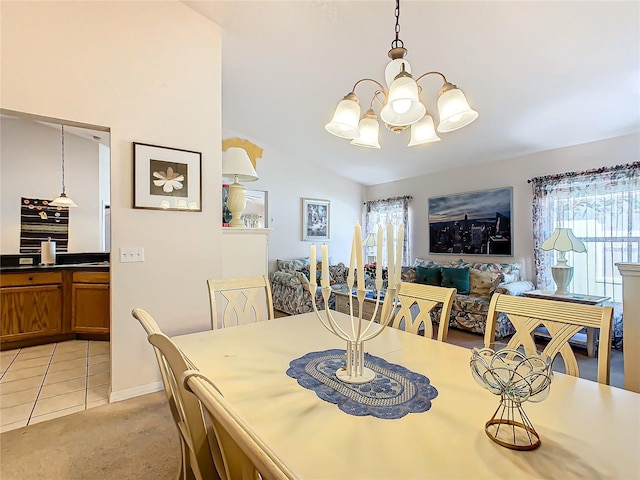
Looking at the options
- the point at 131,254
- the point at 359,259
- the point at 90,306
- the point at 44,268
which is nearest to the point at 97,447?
the point at 131,254

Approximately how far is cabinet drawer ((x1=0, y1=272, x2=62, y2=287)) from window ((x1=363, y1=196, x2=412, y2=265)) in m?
4.75

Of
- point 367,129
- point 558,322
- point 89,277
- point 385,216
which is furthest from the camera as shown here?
point 385,216

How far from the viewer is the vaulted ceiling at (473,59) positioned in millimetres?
2492

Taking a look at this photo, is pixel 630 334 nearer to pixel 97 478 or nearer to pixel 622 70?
pixel 622 70

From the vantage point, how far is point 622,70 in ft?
9.15

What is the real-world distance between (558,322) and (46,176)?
6.16 metres

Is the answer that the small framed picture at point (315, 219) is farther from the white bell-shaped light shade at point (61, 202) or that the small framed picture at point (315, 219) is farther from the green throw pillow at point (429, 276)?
the white bell-shaped light shade at point (61, 202)

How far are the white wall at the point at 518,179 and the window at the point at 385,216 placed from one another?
0.43ft

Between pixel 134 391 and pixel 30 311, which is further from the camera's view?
pixel 30 311

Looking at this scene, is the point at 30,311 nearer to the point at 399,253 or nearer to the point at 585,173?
the point at 399,253

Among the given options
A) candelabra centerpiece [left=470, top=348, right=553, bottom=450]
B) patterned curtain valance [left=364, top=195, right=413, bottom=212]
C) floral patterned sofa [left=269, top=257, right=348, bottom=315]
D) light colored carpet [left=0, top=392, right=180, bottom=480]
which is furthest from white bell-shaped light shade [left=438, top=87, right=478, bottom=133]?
patterned curtain valance [left=364, top=195, right=413, bottom=212]

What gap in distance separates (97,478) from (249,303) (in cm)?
115

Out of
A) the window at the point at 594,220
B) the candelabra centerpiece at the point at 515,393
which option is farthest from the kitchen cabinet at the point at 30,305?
the window at the point at 594,220

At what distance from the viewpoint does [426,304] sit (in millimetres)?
1854
